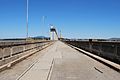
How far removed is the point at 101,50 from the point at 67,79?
1264 cm

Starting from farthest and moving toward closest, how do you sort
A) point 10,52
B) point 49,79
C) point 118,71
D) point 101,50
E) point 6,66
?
point 101,50, point 10,52, point 6,66, point 118,71, point 49,79

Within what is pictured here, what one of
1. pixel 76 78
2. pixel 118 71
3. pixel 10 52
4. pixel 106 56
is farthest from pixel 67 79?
pixel 106 56

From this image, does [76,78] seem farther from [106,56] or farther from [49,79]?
[106,56]

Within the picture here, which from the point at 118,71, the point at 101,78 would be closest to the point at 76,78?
the point at 101,78

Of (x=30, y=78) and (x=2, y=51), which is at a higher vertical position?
(x=2, y=51)

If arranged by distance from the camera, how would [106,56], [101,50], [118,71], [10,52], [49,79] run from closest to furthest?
[49,79] → [118,71] → [10,52] → [106,56] → [101,50]

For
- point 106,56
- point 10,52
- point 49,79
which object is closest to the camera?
point 49,79

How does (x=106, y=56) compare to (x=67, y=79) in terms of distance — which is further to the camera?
(x=106, y=56)

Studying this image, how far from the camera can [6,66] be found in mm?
13469

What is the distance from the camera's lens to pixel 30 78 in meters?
9.94

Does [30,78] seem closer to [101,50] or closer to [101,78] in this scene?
[101,78]

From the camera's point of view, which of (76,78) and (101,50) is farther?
(101,50)

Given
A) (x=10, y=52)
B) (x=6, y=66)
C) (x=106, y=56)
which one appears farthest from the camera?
(x=106, y=56)

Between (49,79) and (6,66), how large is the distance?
15.2 feet
